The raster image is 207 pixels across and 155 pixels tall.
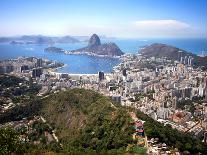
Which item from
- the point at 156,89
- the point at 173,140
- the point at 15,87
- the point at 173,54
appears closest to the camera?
the point at 173,140

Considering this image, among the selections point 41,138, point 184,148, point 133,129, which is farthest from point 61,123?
point 184,148

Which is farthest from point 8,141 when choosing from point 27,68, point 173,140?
point 27,68

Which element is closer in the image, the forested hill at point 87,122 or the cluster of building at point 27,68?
the forested hill at point 87,122

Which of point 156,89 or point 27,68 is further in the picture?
point 27,68

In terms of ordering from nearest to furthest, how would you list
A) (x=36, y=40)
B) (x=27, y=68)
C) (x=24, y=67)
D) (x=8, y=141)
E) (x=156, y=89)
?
(x=8, y=141) < (x=156, y=89) < (x=24, y=67) < (x=27, y=68) < (x=36, y=40)

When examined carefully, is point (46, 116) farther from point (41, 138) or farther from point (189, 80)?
point (189, 80)

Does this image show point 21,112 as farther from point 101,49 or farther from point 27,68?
point 101,49

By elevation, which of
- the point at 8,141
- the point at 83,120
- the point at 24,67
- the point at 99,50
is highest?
the point at 8,141

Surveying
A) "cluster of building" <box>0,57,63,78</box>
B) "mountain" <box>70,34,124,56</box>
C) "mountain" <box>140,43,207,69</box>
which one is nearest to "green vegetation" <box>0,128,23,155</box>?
"cluster of building" <box>0,57,63,78</box>

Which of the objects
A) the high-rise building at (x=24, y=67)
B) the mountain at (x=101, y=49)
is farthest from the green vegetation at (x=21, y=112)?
the mountain at (x=101, y=49)

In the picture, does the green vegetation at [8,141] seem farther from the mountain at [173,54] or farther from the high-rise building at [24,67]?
the mountain at [173,54]

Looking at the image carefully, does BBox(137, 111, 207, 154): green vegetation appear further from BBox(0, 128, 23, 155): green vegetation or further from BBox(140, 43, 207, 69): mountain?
BBox(140, 43, 207, 69): mountain
